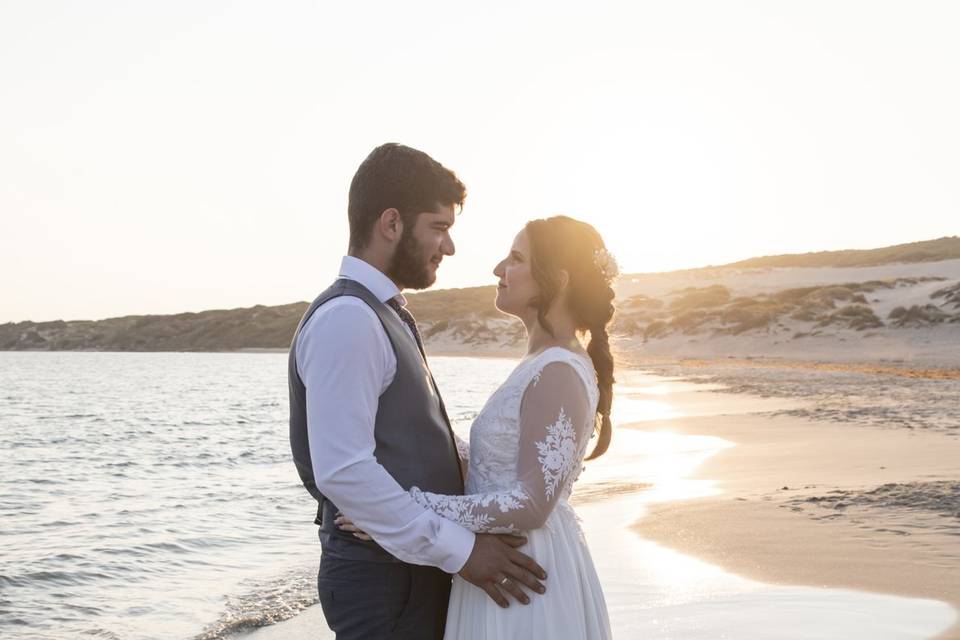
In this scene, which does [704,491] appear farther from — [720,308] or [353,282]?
[720,308]

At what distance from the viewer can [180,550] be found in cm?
934

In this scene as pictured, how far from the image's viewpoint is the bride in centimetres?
262

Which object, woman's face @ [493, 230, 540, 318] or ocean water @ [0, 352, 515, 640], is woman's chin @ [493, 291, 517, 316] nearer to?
woman's face @ [493, 230, 540, 318]

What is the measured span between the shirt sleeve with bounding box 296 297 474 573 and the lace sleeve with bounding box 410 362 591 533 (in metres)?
0.12

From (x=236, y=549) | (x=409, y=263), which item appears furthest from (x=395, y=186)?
(x=236, y=549)

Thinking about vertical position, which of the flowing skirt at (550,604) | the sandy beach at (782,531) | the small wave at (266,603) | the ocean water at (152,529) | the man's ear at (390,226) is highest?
the man's ear at (390,226)

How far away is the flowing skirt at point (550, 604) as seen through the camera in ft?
8.72

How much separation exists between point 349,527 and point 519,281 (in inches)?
37.8

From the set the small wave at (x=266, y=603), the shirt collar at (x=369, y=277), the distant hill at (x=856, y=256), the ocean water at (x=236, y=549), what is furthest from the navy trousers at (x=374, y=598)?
the distant hill at (x=856, y=256)

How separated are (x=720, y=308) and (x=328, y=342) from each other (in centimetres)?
4791

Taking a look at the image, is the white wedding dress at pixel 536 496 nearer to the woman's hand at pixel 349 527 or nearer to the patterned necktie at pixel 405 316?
the woman's hand at pixel 349 527

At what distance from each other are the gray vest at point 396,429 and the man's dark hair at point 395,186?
0.75 ft

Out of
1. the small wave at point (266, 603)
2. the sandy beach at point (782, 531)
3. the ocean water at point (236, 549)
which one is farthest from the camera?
the small wave at point (266, 603)

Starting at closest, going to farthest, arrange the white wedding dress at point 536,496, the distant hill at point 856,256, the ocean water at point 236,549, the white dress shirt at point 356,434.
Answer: the white dress shirt at point 356,434 < the white wedding dress at point 536,496 < the ocean water at point 236,549 < the distant hill at point 856,256
